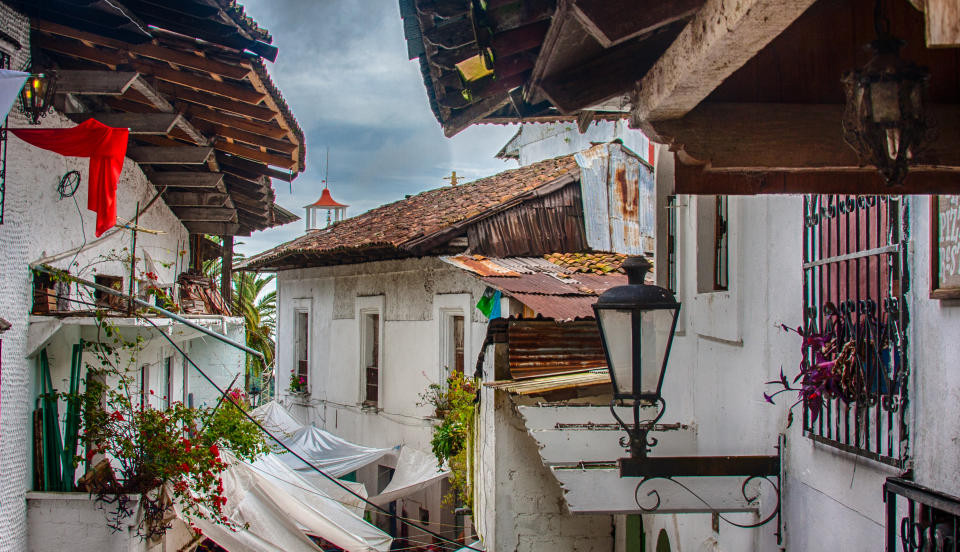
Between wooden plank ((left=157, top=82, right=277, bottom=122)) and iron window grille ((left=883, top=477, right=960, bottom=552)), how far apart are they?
7.41 m

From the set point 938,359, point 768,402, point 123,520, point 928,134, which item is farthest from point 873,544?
point 123,520

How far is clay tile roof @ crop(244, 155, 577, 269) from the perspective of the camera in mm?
13719

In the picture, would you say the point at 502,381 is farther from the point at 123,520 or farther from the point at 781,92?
the point at 781,92

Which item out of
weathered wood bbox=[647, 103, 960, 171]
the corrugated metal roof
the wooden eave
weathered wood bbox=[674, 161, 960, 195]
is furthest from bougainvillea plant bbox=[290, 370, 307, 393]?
weathered wood bbox=[647, 103, 960, 171]

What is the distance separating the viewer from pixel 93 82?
7188mm

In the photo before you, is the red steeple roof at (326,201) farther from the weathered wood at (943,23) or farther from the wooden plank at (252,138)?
the weathered wood at (943,23)

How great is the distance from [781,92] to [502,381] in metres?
5.18

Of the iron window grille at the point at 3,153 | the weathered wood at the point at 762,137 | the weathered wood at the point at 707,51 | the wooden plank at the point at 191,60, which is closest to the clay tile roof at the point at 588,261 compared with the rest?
the wooden plank at the point at 191,60

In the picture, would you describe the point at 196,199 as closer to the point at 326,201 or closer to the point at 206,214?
the point at 206,214

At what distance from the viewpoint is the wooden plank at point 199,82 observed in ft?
26.0

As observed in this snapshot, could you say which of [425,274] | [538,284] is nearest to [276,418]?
[425,274]

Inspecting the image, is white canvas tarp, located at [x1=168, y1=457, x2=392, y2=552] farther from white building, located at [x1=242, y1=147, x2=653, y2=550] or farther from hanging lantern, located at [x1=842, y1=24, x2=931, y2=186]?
hanging lantern, located at [x1=842, y1=24, x2=931, y2=186]

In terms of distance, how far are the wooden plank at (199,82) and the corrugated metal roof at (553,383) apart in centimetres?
383

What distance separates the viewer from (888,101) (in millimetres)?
1887
